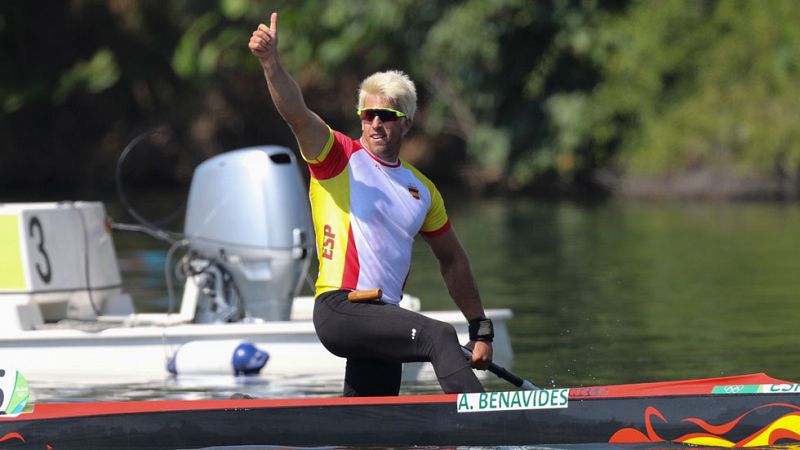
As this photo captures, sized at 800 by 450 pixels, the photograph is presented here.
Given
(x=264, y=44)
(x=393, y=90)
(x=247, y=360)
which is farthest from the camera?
(x=247, y=360)

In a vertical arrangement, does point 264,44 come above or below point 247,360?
above

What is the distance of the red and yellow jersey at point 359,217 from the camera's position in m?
7.44

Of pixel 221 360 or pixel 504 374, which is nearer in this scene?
pixel 504 374

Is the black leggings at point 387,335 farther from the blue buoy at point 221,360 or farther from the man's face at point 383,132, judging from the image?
the blue buoy at point 221,360

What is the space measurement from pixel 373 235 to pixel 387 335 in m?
0.44

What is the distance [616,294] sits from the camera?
58.3 feet

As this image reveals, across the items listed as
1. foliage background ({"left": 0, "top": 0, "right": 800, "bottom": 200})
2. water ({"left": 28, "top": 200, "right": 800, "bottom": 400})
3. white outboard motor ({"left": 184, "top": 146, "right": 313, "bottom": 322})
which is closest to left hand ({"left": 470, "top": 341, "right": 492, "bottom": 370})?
water ({"left": 28, "top": 200, "right": 800, "bottom": 400})

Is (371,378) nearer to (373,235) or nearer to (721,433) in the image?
(373,235)

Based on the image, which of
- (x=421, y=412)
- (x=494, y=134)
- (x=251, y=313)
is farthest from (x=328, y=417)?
(x=494, y=134)

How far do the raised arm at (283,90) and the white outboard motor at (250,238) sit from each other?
18.5 ft

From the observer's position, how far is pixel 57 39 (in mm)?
48312

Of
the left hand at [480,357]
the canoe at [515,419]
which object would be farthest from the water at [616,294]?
the left hand at [480,357]

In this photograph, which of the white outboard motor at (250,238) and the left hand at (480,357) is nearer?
the left hand at (480,357)

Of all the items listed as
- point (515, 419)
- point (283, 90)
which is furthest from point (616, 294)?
point (283, 90)
